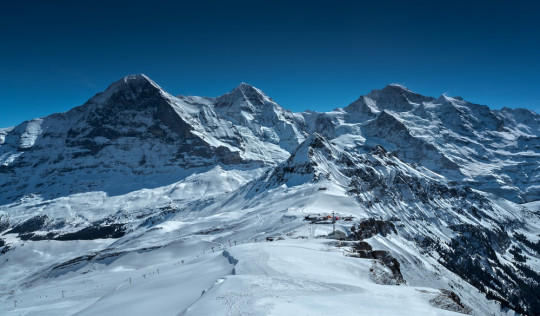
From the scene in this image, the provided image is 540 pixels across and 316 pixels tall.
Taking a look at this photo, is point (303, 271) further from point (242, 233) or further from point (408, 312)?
point (242, 233)

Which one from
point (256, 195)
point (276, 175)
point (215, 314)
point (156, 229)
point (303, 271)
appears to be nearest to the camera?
point (215, 314)

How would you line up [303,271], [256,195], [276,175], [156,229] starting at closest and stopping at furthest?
[303,271] → [156,229] → [256,195] → [276,175]

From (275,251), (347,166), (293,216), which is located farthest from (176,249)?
(347,166)

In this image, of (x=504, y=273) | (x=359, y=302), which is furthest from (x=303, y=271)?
(x=504, y=273)

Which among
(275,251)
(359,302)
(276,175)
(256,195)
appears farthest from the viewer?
(276,175)

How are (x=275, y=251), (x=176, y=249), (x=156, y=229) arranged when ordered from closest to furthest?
(x=275, y=251) < (x=176, y=249) < (x=156, y=229)

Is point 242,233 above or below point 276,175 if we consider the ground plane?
below

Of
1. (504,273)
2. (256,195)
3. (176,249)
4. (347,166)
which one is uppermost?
(347,166)

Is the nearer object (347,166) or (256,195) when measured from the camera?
(256,195)

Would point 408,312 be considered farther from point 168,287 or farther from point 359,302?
point 168,287
